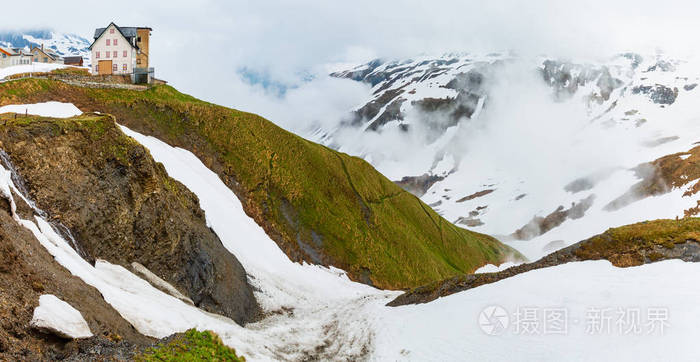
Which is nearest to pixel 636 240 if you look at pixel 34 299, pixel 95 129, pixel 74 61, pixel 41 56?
pixel 34 299

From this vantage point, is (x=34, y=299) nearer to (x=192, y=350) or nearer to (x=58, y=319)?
(x=58, y=319)

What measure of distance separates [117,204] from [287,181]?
32983 mm

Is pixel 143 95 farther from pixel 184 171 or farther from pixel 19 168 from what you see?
pixel 19 168

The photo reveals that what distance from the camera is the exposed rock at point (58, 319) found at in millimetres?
13680

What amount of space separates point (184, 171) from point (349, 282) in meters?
22.0

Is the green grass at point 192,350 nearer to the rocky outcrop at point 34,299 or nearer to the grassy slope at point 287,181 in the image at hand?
the rocky outcrop at point 34,299

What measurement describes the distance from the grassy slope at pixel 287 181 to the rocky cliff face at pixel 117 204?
55.1ft

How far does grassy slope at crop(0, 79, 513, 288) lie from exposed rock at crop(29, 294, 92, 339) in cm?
3497

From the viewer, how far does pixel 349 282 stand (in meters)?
53.0

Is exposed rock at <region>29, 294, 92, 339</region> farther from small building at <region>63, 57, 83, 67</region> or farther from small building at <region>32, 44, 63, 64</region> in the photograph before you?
small building at <region>32, 44, 63, 64</region>

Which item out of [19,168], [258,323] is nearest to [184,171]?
A: [258,323]

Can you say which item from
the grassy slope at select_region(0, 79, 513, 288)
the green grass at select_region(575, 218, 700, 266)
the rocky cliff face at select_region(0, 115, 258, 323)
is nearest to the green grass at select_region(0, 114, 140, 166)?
the rocky cliff face at select_region(0, 115, 258, 323)

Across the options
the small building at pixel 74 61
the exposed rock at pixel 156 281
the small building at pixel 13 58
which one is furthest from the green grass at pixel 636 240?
the small building at pixel 13 58

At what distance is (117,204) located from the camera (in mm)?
28297
